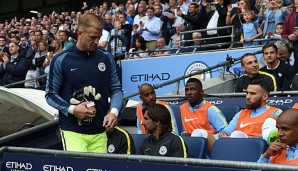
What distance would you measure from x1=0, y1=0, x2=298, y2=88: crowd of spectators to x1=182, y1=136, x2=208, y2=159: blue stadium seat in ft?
14.9

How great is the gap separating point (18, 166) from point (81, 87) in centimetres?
98

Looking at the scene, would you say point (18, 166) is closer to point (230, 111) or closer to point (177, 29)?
point (230, 111)

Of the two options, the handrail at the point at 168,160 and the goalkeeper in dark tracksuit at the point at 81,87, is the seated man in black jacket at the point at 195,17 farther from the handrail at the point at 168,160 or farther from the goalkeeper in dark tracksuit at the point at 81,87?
the handrail at the point at 168,160

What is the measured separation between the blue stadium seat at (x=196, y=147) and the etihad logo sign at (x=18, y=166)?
58.5 inches

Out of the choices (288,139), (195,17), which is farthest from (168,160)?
(195,17)

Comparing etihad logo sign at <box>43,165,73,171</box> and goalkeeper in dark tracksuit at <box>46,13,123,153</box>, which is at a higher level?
goalkeeper in dark tracksuit at <box>46,13,123,153</box>

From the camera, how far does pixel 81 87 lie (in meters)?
4.67

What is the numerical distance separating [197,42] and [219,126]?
6429 millimetres

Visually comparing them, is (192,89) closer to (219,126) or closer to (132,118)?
(219,126)

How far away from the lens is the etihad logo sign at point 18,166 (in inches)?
195

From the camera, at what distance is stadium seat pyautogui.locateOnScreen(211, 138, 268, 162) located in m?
5.04

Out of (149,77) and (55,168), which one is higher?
(149,77)

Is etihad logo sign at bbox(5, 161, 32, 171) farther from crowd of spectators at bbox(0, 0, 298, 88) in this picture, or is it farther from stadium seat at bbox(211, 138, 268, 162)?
crowd of spectators at bbox(0, 0, 298, 88)

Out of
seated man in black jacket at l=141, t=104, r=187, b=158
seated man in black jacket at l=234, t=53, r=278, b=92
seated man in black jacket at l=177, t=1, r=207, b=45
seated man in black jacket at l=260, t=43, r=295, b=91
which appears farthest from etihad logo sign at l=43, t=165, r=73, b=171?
seated man in black jacket at l=177, t=1, r=207, b=45
